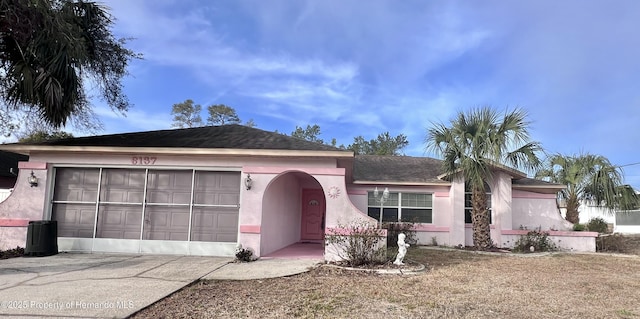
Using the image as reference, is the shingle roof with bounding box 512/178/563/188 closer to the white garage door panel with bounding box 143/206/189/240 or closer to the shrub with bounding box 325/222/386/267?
the shrub with bounding box 325/222/386/267

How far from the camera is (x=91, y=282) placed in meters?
6.16

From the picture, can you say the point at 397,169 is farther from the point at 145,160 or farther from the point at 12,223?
the point at 12,223

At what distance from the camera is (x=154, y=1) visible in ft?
37.8

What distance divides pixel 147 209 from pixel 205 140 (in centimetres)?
239

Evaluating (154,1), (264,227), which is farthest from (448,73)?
(154,1)

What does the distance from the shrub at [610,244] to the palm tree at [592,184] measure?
3.70ft

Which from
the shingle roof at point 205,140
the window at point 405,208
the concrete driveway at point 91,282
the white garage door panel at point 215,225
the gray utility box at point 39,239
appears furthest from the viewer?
the window at point 405,208

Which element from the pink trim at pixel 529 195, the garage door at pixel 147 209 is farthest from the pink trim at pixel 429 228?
the garage door at pixel 147 209

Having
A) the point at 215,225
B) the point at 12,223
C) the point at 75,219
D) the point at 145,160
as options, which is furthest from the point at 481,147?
the point at 12,223

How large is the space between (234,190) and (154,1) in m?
6.76

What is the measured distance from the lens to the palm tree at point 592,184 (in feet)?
48.9

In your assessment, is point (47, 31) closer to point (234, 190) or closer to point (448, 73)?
point (234, 190)

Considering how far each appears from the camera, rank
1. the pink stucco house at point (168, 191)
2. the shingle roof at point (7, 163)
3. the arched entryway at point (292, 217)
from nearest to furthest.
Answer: the pink stucco house at point (168, 191), the arched entryway at point (292, 217), the shingle roof at point (7, 163)

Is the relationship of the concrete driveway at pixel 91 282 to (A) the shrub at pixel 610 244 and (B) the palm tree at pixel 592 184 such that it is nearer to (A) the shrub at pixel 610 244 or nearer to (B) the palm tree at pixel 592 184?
(A) the shrub at pixel 610 244
